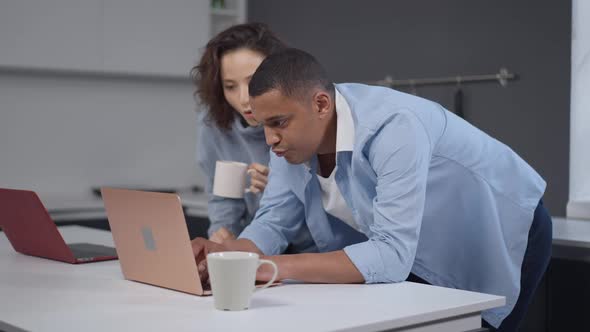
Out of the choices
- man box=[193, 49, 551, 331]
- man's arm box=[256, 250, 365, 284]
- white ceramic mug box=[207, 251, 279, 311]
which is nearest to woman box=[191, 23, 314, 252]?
man box=[193, 49, 551, 331]

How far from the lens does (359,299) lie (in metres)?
1.55

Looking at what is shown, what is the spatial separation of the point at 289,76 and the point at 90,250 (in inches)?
31.7

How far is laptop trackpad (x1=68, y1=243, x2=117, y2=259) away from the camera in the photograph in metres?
2.12

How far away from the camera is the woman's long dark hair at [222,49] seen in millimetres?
2432

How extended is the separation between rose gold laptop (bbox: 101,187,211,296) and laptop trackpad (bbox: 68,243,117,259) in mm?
322

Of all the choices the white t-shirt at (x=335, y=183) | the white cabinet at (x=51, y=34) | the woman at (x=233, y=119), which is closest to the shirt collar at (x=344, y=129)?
the white t-shirt at (x=335, y=183)

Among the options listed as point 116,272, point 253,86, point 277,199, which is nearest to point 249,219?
point 277,199

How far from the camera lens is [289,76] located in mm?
1738

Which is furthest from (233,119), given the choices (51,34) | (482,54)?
(51,34)

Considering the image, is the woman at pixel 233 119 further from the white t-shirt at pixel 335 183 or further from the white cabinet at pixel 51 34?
the white cabinet at pixel 51 34

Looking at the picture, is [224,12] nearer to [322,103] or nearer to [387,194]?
[322,103]

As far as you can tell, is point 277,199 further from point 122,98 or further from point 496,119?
point 122,98

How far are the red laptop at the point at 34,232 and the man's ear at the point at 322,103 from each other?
27.0 inches

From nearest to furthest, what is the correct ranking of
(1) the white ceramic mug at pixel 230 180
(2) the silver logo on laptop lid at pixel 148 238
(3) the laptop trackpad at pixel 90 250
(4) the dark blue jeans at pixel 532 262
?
(2) the silver logo on laptop lid at pixel 148 238, (4) the dark blue jeans at pixel 532 262, (3) the laptop trackpad at pixel 90 250, (1) the white ceramic mug at pixel 230 180
